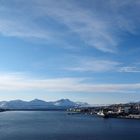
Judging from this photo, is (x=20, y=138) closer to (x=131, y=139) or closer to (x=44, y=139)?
(x=44, y=139)

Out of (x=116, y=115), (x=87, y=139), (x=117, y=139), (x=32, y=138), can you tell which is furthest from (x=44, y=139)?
(x=116, y=115)

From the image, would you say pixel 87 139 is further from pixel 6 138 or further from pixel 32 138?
pixel 6 138

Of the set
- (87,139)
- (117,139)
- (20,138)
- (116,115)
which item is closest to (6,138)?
(20,138)

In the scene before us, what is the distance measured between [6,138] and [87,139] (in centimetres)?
1228

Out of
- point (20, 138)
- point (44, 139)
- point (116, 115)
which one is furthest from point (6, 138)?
point (116, 115)

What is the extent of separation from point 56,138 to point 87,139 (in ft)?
16.2

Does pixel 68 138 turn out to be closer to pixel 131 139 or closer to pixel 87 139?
pixel 87 139

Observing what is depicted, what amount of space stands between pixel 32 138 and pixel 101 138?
10.3 m

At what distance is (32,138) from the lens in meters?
54.5

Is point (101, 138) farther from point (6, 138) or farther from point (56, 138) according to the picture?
point (6, 138)

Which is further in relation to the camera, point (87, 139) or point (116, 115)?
point (116, 115)

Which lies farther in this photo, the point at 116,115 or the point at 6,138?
the point at 116,115

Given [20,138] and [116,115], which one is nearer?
[20,138]

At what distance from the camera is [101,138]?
180 ft
